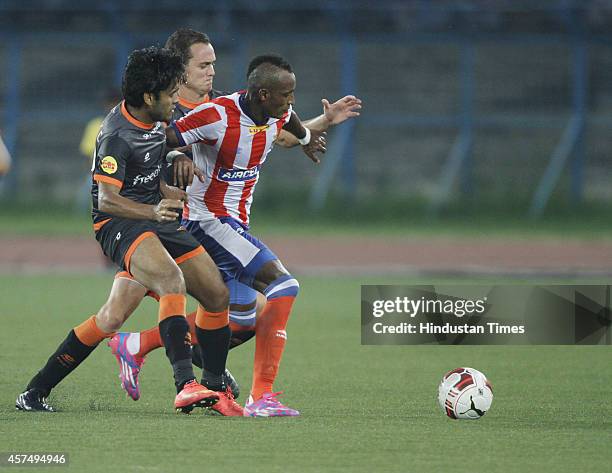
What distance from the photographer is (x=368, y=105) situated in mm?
26922

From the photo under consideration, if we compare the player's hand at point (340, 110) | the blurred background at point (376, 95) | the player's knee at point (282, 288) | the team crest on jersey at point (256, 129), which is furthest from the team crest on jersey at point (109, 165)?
the blurred background at point (376, 95)

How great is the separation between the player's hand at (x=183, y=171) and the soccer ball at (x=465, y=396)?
1.87 meters

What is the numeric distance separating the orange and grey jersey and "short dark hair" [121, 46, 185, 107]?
0.13m

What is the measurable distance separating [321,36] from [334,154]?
2403 millimetres

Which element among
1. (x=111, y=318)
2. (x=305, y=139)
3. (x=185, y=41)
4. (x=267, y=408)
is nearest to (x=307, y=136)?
(x=305, y=139)

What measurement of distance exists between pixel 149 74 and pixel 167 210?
0.79 m

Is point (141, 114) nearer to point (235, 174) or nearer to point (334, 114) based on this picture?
point (235, 174)

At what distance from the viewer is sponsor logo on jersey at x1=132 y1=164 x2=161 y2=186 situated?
768 centimetres

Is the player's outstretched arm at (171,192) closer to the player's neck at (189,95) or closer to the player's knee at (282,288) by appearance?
the player's knee at (282,288)

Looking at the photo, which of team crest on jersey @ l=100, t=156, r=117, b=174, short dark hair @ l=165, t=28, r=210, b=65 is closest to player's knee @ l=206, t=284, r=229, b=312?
team crest on jersey @ l=100, t=156, r=117, b=174

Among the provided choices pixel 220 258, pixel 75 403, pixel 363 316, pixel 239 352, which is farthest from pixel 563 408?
pixel 363 316

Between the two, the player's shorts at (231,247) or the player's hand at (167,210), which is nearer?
the player's hand at (167,210)

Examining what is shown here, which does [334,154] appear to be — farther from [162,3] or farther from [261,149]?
[261,149]

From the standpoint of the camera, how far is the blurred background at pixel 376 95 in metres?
25.2
